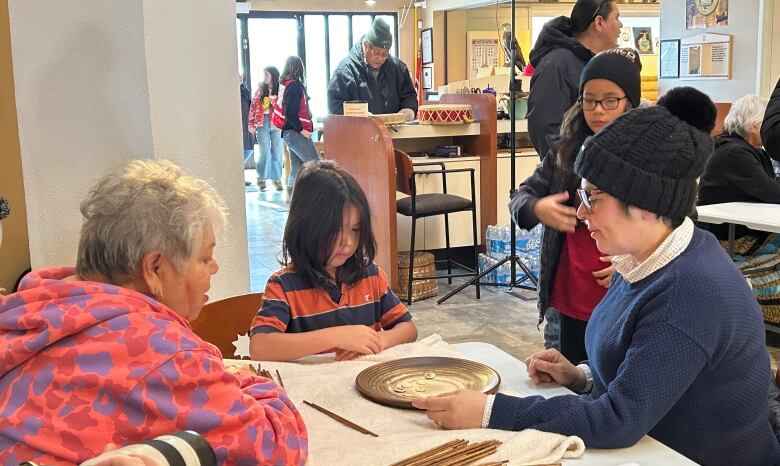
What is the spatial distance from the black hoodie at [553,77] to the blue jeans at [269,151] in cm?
754

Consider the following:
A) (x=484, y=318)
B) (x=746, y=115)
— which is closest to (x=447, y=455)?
(x=484, y=318)

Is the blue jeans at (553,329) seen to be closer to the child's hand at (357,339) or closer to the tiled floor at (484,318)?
the child's hand at (357,339)

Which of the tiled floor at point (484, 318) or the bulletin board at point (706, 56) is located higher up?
the bulletin board at point (706, 56)

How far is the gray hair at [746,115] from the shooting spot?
15.2 feet

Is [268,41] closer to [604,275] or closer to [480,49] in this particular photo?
[480,49]

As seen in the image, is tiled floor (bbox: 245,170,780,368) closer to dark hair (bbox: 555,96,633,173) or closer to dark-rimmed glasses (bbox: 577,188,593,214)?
dark hair (bbox: 555,96,633,173)

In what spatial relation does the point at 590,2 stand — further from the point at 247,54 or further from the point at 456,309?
the point at 247,54

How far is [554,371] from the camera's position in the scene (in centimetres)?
171

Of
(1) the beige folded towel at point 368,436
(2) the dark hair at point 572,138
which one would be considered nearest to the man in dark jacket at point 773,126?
(2) the dark hair at point 572,138

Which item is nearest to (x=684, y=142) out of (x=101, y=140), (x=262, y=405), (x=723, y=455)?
(x=723, y=455)

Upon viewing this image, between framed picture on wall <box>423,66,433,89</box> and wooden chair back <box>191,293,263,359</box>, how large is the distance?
38.4 feet

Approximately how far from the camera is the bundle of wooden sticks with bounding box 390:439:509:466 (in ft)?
4.21

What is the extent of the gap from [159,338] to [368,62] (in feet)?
17.4

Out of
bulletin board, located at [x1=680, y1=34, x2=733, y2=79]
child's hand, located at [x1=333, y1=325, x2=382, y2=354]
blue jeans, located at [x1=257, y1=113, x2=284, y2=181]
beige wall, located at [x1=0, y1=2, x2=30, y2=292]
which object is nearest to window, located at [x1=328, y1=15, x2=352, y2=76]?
blue jeans, located at [x1=257, y1=113, x2=284, y2=181]
